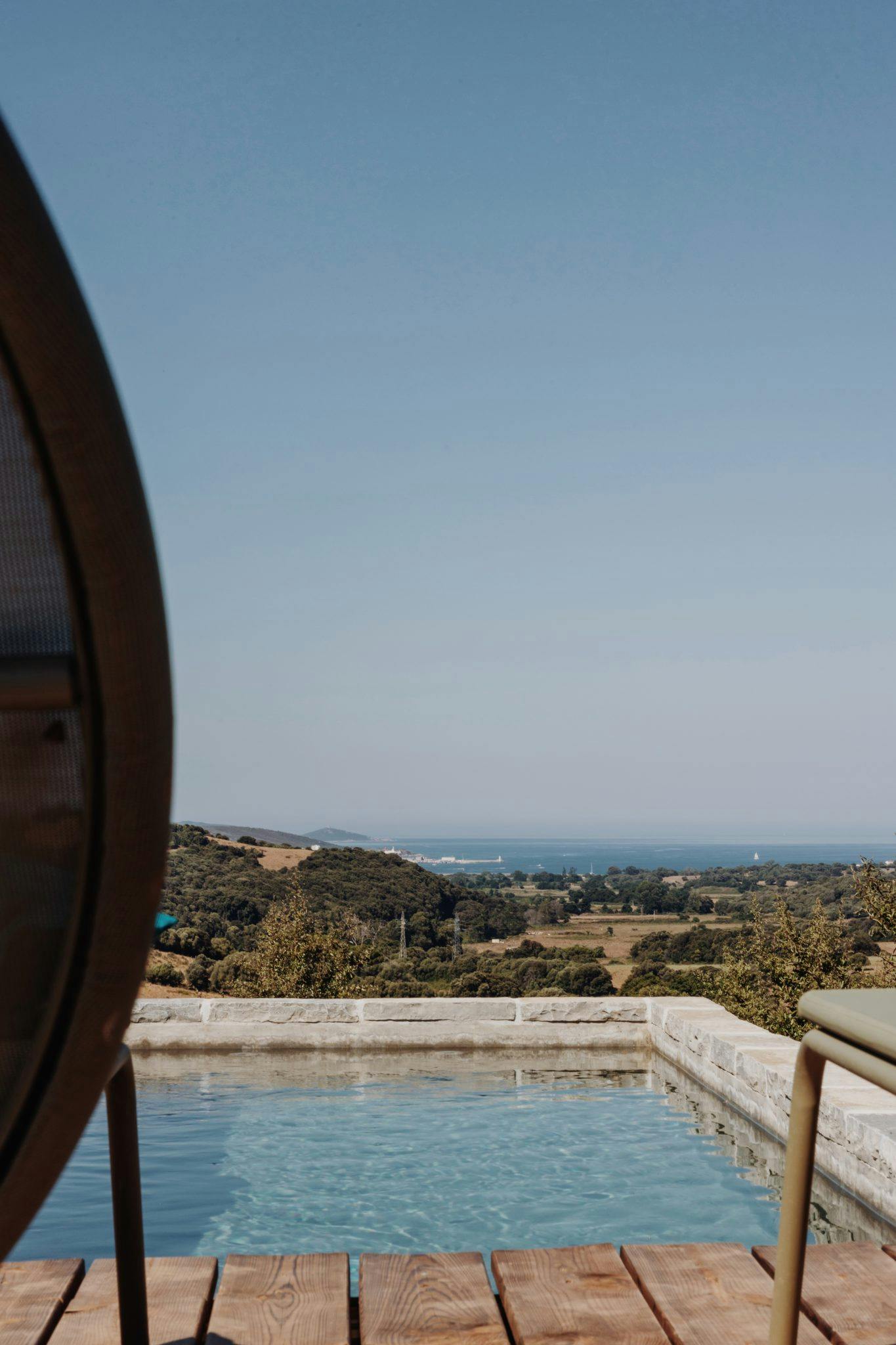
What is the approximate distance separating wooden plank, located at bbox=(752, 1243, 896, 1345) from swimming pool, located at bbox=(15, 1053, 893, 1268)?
158 centimetres

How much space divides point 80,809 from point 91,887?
0.05 m

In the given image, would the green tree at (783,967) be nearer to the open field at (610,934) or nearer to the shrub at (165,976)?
the open field at (610,934)

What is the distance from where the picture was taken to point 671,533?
1222 inches

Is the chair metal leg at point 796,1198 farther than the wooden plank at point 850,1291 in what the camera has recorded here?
No

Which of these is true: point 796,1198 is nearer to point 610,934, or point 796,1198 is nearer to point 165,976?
point 165,976

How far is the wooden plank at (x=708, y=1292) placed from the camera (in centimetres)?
157

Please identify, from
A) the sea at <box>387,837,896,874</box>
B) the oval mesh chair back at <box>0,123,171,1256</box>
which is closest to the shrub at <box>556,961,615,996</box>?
the oval mesh chair back at <box>0,123,171,1256</box>

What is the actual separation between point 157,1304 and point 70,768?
55.3 inches

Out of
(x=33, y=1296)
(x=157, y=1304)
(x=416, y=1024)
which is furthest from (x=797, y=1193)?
(x=416, y=1024)

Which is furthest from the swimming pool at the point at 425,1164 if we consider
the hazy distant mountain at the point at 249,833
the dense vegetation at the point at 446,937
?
the hazy distant mountain at the point at 249,833

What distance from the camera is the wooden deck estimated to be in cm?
156

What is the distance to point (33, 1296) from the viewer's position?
169cm

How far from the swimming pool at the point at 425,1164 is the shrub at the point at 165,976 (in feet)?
11.3

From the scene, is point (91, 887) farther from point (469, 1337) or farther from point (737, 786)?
point (737, 786)
